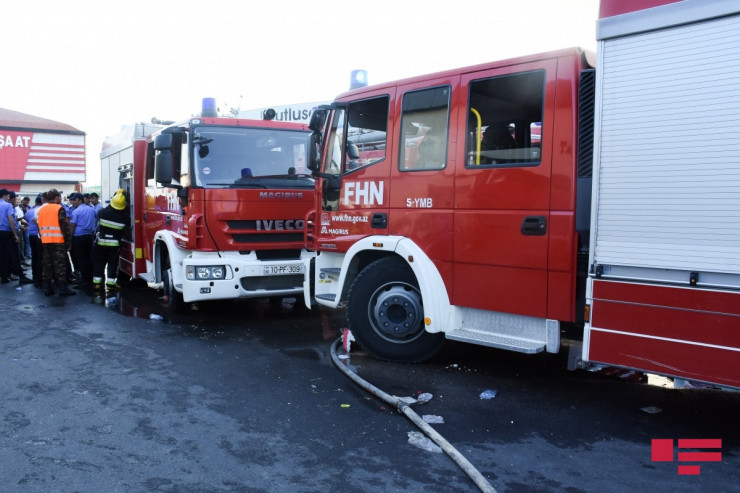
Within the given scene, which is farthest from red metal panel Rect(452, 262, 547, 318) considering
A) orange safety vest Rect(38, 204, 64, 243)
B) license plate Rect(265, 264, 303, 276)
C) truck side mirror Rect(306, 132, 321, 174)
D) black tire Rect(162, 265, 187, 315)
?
orange safety vest Rect(38, 204, 64, 243)

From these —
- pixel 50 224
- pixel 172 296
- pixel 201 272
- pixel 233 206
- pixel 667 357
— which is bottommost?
pixel 172 296

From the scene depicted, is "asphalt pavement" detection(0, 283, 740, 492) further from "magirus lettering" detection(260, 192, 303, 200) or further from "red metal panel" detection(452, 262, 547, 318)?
"magirus lettering" detection(260, 192, 303, 200)

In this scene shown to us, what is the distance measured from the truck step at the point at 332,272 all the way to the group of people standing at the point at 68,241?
529 cm

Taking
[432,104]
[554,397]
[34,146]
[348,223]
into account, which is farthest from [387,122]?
[34,146]

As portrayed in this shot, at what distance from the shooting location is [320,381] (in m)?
5.21

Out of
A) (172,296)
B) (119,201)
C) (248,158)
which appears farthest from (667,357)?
(119,201)

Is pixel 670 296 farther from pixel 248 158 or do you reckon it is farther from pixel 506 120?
pixel 248 158

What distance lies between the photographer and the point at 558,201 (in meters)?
4.36

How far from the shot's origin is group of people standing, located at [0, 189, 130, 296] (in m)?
10.1

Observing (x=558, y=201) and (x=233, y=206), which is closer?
(x=558, y=201)

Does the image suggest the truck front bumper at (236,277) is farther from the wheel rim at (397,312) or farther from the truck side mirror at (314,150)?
the wheel rim at (397,312)

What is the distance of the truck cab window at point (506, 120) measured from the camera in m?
4.54

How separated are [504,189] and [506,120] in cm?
60

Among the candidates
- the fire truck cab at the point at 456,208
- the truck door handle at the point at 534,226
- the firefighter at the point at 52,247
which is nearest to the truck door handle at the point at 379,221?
the fire truck cab at the point at 456,208
